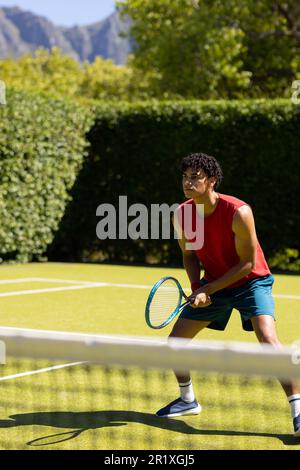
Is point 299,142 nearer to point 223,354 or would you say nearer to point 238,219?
point 238,219

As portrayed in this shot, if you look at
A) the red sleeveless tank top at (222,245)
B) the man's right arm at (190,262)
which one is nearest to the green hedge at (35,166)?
the man's right arm at (190,262)

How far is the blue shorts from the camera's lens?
5.36 m

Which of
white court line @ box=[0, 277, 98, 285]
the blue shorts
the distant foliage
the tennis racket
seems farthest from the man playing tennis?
the distant foliage

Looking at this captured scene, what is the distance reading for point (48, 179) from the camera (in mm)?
16672

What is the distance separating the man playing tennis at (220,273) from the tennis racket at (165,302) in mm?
120

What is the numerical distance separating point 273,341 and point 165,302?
72 cm

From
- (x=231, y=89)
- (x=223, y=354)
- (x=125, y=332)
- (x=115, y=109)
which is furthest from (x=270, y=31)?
(x=223, y=354)

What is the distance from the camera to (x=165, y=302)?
5434 mm

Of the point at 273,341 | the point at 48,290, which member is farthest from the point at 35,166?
the point at 273,341

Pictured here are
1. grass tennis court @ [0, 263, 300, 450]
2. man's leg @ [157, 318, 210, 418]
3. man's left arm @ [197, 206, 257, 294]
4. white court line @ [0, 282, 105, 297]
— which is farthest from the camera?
white court line @ [0, 282, 105, 297]

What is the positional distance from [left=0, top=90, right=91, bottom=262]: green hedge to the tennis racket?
34.0 ft

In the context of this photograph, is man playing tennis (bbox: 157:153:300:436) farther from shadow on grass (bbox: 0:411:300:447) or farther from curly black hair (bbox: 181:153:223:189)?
shadow on grass (bbox: 0:411:300:447)

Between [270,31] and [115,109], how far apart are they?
11146 mm

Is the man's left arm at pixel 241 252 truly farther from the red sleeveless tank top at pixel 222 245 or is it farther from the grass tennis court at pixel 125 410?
the grass tennis court at pixel 125 410
